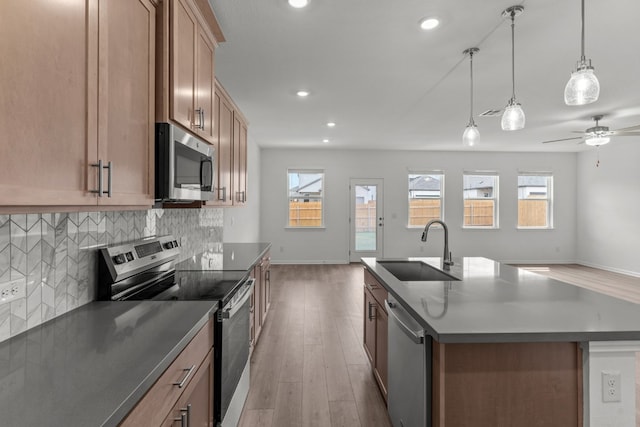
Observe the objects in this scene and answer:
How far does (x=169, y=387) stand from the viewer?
1040mm

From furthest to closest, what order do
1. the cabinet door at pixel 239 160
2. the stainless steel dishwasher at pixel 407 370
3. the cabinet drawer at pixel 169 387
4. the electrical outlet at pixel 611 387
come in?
the cabinet door at pixel 239 160 → the stainless steel dishwasher at pixel 407 370 → the electrical outlet at pixel 611 387 → the cabinet drawer at pixel 169 387

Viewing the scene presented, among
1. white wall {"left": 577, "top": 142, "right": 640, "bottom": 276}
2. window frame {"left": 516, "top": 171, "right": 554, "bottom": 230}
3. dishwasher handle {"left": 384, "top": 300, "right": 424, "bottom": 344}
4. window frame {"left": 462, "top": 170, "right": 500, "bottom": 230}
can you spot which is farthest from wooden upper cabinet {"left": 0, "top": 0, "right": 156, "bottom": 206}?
window frame {"left": 516, "top": 171, "right": 554, "bottom": 230}

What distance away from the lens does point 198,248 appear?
320 cm

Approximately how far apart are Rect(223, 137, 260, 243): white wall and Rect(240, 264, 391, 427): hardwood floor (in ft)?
3.81

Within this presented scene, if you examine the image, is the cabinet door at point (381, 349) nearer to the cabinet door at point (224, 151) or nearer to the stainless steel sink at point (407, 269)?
the stainless steel sink at point (407, 269)

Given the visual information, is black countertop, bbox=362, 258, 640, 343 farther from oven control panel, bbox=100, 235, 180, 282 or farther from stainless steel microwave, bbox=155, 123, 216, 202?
oven control panel, bbox=100, 235, 180, 282

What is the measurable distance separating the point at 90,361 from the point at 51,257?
23.4 inches

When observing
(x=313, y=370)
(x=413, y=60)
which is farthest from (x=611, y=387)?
(x=413, y=60)

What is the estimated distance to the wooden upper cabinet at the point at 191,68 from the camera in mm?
1598

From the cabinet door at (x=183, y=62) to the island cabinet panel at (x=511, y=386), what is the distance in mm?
1581

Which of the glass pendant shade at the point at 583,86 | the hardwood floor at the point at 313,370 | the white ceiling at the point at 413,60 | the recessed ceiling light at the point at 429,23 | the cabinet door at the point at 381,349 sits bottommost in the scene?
the hardwood floor at the point at 313,370

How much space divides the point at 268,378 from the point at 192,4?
8.36ft

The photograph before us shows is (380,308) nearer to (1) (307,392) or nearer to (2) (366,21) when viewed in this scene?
(1) (307,392)

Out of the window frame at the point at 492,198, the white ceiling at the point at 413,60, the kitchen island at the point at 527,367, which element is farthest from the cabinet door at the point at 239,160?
the window frame at the point at 492,198
